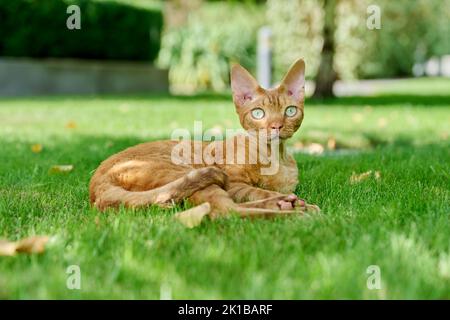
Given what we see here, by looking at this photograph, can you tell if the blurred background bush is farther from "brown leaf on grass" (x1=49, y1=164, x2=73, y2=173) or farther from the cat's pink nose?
the cat's pink nose

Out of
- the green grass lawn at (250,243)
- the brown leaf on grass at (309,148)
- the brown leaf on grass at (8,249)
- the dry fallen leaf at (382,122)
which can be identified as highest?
the brown leaf on grass at (8,249)

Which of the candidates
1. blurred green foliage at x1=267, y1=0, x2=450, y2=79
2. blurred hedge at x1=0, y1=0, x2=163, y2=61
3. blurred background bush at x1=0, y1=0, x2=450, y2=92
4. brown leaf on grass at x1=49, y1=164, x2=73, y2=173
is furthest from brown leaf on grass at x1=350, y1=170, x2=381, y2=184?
blurred green foliage at x1=267, y1=0, x2=450, y2=79

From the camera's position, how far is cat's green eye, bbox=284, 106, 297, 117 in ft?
10.6

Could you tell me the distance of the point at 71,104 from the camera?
10.5m

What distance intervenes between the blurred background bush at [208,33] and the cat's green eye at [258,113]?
9459mm

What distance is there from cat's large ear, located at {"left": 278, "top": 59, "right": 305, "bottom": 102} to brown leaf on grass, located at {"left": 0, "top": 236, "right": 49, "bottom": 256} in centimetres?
160

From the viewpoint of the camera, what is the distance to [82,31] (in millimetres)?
14164

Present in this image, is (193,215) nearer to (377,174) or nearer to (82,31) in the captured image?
(377,174)

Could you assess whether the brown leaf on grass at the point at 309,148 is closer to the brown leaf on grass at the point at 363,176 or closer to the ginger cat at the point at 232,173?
the brown leaf on grass at the point at 363,176

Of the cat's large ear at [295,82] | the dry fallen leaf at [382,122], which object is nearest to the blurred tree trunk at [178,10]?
the dry fallen leaf at [382,122]

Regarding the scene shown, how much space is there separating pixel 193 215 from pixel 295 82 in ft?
3.74

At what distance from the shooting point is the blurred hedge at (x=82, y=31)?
13.1 meters
